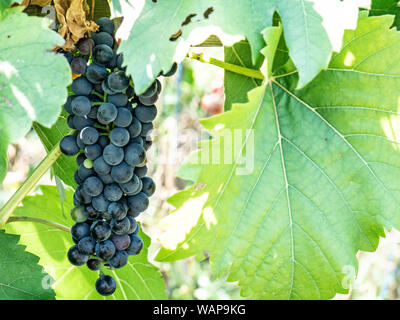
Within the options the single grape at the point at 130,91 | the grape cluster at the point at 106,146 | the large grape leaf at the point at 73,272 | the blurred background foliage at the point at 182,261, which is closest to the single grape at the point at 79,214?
the grape cluster at the point at 106,146

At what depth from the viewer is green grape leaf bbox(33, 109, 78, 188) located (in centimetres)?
100

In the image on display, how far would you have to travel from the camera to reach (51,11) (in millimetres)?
829

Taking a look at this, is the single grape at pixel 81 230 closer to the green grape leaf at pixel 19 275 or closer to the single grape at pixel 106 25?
the green grape leaf at pixel 19 275

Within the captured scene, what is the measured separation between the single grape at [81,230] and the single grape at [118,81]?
0.79ft

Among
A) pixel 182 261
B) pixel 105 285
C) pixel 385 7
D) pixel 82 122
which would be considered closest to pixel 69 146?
pixel 82 122

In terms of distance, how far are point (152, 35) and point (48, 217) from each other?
2.07 ft

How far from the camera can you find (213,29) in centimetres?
73

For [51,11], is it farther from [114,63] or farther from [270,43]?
[270,43]

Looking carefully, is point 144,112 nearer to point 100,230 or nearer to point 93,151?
point 93,151

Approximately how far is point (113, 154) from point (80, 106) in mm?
91

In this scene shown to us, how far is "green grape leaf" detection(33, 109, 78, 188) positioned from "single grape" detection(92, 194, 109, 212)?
0.27 meters

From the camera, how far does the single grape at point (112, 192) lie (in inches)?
30.8

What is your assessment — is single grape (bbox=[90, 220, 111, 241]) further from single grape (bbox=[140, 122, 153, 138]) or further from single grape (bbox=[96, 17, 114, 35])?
single grape (bbox=[96, 17, 114, 35])
